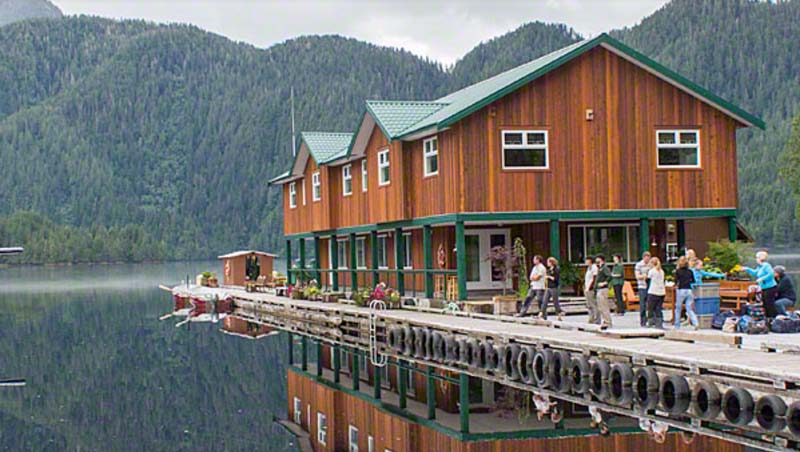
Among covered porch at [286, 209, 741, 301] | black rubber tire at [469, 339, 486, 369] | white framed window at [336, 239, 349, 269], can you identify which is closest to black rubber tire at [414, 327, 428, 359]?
black rubber tire at [469, 339, 486, 369]

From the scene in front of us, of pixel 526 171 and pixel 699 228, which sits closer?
pixel 526 171

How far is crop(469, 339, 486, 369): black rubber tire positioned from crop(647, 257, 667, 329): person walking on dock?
3.66 metres

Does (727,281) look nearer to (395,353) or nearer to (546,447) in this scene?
(395,353)

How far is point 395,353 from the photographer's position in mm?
29391

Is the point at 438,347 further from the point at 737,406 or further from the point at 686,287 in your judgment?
the point at 737,406

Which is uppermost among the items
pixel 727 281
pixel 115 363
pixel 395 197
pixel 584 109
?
pixel 584 109

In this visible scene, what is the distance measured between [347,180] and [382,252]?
9.88ft

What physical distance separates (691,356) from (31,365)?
65.4 feet

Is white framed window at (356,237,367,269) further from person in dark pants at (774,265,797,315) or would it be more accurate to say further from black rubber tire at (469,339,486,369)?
person in dark pants at (774,265,797,315)

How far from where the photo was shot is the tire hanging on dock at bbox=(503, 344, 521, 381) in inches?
919

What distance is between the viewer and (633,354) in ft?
65.2

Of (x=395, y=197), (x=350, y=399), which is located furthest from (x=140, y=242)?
(x=350, y=399)

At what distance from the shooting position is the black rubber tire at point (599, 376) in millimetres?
19812

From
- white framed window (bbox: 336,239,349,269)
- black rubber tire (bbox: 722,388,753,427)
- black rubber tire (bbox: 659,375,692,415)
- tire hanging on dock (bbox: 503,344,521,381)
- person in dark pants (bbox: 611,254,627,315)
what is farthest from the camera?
white framed window (bbox: 336,239,349,269)
